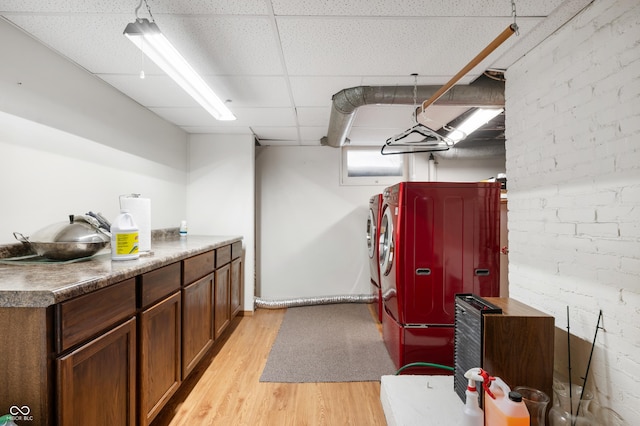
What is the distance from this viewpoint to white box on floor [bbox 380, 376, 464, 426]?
1412mm

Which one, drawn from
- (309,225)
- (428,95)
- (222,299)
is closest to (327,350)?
(222,299)

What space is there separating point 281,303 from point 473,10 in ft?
11.6

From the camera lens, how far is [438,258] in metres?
2.35

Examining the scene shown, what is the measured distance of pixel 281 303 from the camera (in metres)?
4.03

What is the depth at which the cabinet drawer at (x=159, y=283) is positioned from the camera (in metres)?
1.55

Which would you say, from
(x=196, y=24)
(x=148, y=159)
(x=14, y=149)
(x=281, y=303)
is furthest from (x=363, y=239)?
(x=14, y=149)

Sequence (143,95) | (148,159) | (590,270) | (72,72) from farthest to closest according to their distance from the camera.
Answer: (148,159)
(143,95)
(72,72)
(590,270)

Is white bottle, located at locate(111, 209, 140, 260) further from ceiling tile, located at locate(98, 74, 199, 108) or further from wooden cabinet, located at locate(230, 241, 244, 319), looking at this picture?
wooden cabinet, located at locate(230, 241, 244, 319)

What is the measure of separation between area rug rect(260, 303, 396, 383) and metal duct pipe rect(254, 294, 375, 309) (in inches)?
7.3

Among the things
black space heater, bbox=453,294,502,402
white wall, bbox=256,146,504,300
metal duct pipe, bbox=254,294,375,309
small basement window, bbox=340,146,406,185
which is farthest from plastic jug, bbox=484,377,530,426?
small basement window, bbox=340,146,406,185

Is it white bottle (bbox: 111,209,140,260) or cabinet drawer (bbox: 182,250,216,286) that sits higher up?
white bottle (bbox: 111,209,140,260)

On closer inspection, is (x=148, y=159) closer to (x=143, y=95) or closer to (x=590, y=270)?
(x=143, y=95)

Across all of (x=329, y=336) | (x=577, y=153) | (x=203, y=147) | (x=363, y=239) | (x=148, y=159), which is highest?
(x=203, y=147)

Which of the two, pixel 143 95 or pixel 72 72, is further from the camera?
pixel 143 95
